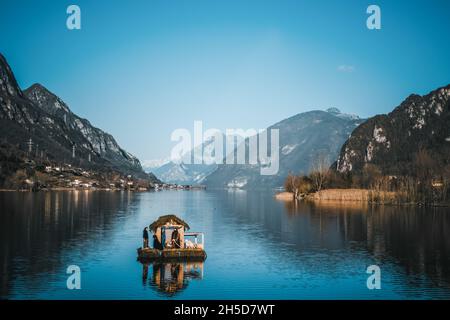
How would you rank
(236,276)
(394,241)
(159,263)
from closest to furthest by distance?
1. (236,276)
2. (159,263)
3. (394,241)

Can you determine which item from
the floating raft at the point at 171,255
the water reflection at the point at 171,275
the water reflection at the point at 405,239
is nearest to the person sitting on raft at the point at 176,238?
the floating raft at the point at 171,255

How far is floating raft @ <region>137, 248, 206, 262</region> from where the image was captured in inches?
2288

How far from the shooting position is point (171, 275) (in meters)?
51.2

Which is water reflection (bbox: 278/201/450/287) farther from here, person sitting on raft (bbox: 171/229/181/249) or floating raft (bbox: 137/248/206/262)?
person sitting on raft (bbox: 171/229/181/249)

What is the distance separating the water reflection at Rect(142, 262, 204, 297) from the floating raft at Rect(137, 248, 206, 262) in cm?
97

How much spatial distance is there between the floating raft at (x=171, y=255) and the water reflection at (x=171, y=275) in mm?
972

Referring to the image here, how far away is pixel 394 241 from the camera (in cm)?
8100

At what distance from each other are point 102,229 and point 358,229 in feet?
169

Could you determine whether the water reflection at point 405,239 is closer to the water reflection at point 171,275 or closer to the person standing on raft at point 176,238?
the water reflection at point 171,275
